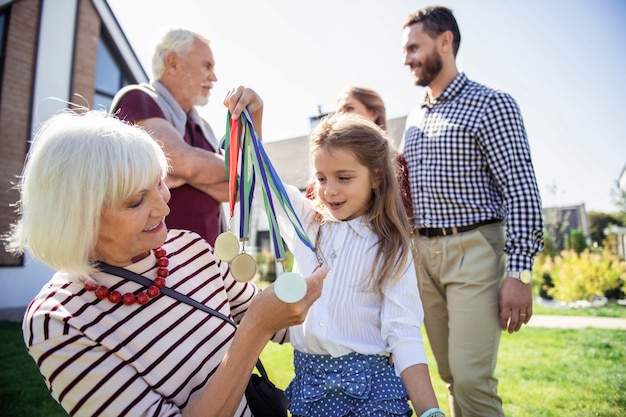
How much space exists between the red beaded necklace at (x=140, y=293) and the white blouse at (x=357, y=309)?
24.6 inches

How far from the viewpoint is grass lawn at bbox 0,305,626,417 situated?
14.0 ft

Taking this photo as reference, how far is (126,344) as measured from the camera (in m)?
1.51

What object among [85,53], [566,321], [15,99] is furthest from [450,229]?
[85,53]

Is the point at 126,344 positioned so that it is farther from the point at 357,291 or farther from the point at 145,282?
the point at 357,291

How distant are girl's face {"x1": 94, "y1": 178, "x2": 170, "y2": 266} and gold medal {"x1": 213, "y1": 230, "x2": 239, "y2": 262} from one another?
24 cm

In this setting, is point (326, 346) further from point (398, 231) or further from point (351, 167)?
point (351, 167)

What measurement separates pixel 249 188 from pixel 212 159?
840mm

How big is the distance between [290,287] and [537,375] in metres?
5.37

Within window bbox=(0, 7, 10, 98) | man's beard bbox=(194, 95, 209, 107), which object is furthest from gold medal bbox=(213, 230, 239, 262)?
window bbox=(0, 7, 10, 98)

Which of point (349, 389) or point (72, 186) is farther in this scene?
point (349, 389)

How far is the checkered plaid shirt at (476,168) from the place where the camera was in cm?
272

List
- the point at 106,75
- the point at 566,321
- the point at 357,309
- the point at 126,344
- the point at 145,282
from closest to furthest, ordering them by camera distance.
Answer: the point at 126,344 → the point at 145,282 → the point at 357,309 → the point at 566,321 → the point at 106,75

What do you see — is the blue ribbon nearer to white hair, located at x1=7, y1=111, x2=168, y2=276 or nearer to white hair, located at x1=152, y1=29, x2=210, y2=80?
white hair, located at x1=7, y1=111, x2=168, y2=276

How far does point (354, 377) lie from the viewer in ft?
5.87
